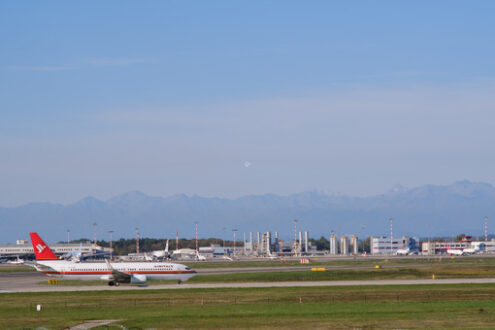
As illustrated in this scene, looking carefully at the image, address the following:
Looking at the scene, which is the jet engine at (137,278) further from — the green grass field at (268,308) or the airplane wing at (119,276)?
the green grass field at (268,308)

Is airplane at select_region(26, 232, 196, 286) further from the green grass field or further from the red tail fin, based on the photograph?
the green grass field

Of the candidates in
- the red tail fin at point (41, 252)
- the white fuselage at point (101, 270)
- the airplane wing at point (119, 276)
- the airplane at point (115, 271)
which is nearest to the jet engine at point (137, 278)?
the airplane at point (115, 271)

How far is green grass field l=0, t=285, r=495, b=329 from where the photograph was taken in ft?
160

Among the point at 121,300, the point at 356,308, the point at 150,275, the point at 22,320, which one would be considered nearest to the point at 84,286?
the point at 150,275

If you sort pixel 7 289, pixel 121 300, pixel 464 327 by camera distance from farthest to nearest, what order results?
pixel 7 289 → pixel 121 300 → pixel 464 327

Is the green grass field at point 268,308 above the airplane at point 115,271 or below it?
below

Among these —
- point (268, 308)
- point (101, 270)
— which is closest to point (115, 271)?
point (101, 270)

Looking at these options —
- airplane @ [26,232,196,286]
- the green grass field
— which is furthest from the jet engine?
the green grass field

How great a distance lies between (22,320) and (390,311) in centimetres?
2783

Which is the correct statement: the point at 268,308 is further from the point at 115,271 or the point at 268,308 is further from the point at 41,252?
the point at 41,252

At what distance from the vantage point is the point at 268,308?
57.4 m

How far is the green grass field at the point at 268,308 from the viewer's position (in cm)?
4888

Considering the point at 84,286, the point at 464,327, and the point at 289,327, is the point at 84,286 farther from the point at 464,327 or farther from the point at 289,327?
the point at 464,327

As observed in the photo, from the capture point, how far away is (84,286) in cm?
8712
